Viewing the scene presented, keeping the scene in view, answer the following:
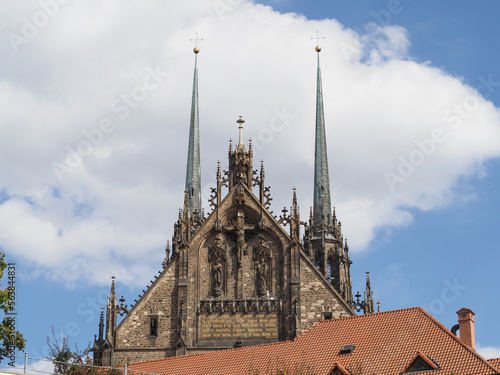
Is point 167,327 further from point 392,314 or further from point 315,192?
point 315,192

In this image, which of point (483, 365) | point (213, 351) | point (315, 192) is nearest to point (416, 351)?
point (483, 365)

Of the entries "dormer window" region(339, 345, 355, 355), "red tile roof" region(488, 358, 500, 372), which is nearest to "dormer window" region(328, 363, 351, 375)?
"dormer window" region(339, 345, 355, 355)

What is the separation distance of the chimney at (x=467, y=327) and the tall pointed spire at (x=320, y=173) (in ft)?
63.1

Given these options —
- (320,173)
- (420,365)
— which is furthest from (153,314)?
(320,173)

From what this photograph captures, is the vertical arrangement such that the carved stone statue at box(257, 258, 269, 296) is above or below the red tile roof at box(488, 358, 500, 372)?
above

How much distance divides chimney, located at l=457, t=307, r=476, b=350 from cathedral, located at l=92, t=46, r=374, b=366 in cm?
579

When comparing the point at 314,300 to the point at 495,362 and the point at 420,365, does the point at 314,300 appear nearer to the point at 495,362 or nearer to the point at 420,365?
the point at 420,365

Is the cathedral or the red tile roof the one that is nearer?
the red tile roof

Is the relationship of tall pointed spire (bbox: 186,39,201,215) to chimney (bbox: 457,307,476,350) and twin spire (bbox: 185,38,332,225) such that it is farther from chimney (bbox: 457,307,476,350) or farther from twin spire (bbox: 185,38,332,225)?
chimney (bbox: 457,307,476,350)

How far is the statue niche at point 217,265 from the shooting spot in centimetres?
5597

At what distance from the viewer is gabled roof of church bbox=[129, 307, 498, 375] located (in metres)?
46.6

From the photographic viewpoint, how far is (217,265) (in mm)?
56406

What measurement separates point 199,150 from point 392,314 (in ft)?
98.2

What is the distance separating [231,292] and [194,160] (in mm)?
22776
